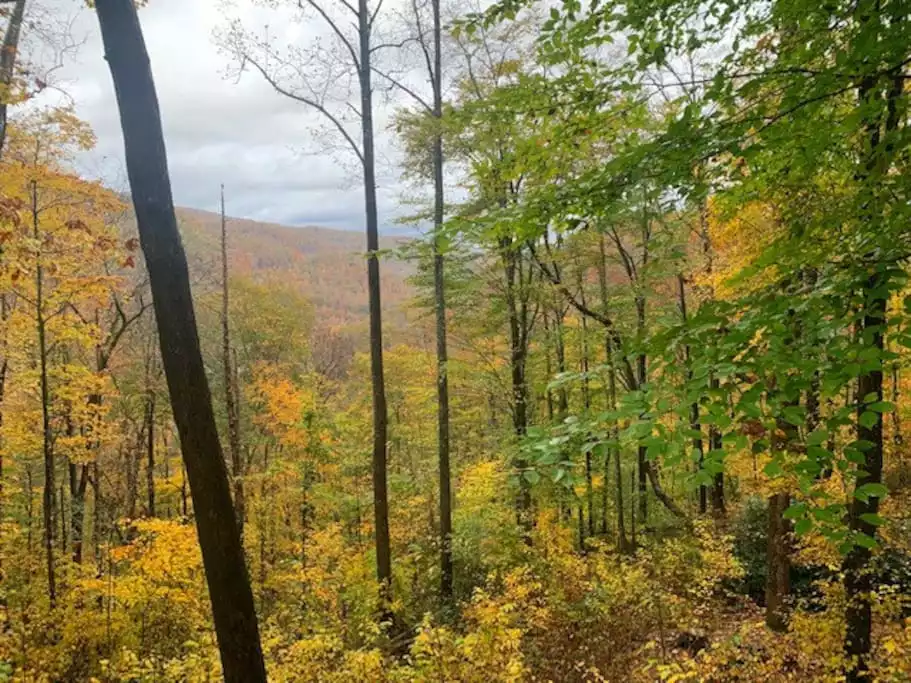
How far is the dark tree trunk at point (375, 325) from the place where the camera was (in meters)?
9.52

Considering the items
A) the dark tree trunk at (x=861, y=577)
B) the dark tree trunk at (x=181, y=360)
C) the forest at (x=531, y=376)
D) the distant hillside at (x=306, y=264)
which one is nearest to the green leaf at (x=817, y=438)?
the forest at (x=531, y=376)

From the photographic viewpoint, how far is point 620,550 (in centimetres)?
1405

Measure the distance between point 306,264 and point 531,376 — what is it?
71.6 meters

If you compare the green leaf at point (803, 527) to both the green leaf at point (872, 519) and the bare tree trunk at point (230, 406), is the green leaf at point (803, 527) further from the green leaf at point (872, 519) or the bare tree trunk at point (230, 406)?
the bare tree trunk at point (230, 406)

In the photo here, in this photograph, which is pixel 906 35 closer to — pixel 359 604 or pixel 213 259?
pixel 359 604

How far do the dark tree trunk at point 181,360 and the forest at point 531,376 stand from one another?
0.06 feet

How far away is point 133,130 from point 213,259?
53.7 ft

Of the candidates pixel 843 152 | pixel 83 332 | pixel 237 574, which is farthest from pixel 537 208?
pixel 83 332

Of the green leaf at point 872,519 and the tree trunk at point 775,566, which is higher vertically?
the green leaf at point 872,519

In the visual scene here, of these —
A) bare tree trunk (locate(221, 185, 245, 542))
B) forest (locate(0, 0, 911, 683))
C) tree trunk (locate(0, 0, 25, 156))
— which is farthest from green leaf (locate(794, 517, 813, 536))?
bare tree trunk (locate(221, 185, 245, 542))

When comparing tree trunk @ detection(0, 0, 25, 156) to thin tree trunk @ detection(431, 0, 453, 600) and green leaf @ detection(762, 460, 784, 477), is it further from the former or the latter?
green leaf @ detection(762, 460, 784, 477)

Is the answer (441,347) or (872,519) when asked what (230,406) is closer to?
(441,347)

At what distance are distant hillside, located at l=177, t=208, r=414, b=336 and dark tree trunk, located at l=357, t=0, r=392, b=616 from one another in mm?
1450

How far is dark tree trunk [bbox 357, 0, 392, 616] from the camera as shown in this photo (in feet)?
31.2
